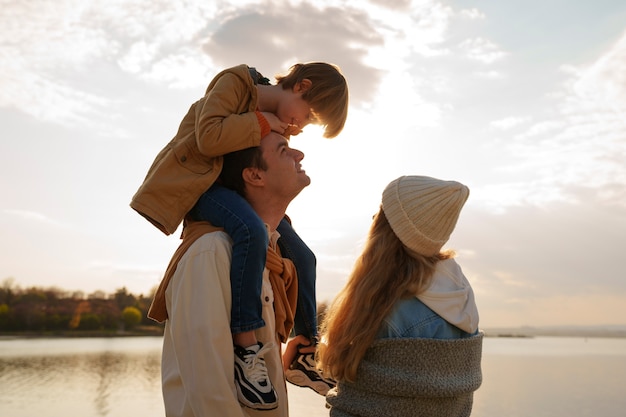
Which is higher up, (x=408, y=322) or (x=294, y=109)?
(x=294, y=109)

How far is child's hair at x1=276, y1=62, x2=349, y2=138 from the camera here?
330 centimetres

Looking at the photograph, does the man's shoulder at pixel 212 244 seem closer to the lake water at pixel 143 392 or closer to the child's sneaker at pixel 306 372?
the child's sneaker at pixel 306 372

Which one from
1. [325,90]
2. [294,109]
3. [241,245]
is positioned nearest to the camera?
[241,245]

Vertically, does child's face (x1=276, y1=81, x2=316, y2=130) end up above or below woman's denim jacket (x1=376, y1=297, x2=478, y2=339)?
above

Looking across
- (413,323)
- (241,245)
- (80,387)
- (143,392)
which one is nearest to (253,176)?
(241,245)

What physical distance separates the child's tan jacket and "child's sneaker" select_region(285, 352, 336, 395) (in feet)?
3.68

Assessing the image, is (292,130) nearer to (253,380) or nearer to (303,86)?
(303,86)

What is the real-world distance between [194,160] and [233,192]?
235 millimetres

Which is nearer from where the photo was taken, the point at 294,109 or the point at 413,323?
the point at 413,323

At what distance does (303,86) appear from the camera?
3281 mm

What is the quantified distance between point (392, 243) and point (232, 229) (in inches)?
29.2

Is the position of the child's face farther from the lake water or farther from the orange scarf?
the lake water

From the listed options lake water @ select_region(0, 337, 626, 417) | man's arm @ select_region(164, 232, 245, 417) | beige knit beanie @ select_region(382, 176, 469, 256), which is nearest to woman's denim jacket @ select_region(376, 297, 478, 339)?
beige knit beanie @ select_region(382, 176, 469, 256)

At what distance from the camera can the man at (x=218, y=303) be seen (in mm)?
2428
